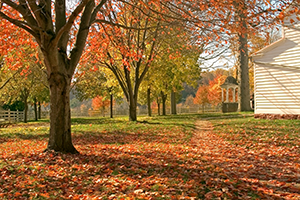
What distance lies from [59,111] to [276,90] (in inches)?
550

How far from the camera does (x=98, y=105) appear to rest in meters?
54.5

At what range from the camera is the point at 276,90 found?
15.9 m

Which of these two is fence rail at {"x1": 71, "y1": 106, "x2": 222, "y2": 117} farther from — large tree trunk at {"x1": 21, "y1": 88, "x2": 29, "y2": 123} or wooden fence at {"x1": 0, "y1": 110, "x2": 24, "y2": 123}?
large tree trunk at {"x1": 21, "y1": 88, "x2": 29, "y2": 123}

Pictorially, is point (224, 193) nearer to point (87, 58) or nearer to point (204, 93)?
point (87, 58)

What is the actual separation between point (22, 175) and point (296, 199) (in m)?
5.18

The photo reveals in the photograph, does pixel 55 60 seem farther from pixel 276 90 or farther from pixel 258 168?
pixel 276 90

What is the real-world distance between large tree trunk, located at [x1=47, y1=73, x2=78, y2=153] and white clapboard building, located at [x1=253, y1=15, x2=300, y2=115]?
1365cm

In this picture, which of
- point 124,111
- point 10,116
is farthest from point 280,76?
point 124,111

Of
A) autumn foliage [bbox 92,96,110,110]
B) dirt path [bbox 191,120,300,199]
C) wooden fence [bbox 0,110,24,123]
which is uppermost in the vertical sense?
autumn foliage [bbox 92,96,110,110]

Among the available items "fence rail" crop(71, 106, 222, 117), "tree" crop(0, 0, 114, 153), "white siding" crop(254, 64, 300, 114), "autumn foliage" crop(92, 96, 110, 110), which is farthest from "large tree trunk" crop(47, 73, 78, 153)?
"autumn foliage" crop(92, 96, 110, 110)

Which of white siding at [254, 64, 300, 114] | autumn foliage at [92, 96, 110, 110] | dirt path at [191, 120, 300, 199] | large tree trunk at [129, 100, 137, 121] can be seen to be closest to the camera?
dirt path at [191, 120, 300, 199]

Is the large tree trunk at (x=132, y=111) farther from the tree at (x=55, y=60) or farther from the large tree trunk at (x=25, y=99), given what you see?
the large tree trunk at (x=25, y=99)

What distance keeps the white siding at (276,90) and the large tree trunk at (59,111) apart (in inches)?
537

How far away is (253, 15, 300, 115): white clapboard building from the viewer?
15047 mm
